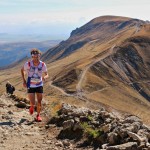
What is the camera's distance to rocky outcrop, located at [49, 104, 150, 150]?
363 inches

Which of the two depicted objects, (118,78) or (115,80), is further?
(118,78)

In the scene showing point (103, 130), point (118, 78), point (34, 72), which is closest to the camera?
point (103, 130)

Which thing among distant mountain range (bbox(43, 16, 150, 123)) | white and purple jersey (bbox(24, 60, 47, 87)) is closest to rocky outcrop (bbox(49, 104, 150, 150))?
white and purple jersey (bbox(24, 60, 47, 87))

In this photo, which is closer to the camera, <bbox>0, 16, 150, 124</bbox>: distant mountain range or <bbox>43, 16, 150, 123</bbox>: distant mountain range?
<bbox>0, 16, 150, 124</bbox>: distant mountain range

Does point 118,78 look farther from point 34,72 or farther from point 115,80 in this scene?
point 34,72

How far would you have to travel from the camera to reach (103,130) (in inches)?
420

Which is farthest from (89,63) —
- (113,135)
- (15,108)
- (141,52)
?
(113,135)

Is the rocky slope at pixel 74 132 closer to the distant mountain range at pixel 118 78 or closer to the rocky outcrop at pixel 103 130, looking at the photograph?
the rocky outcrop at pixel 103 130

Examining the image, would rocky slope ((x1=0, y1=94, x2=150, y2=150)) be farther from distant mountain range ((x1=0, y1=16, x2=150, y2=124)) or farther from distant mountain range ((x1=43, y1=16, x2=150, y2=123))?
distant mountain range ((x1=43, y1=16, x2=150, y2=123))

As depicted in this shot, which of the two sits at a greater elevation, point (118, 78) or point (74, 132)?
point (74, 132)

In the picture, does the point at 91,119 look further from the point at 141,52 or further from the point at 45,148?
the point at 141,52

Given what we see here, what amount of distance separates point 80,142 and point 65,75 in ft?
310

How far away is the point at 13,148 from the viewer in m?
10.3

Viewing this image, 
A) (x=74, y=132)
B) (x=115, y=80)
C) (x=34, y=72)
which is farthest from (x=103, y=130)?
(x=115, y=80)
